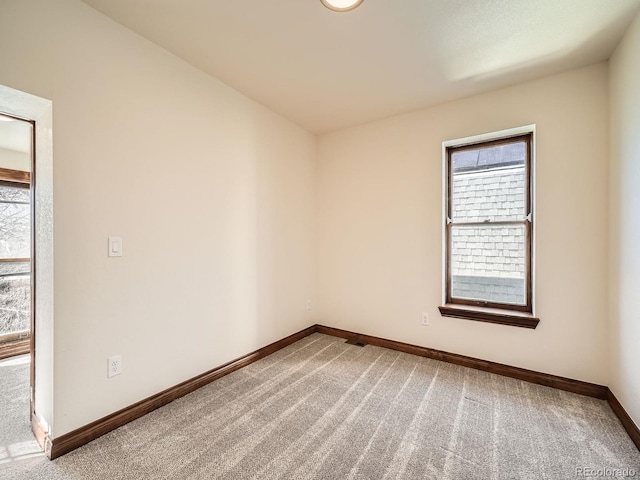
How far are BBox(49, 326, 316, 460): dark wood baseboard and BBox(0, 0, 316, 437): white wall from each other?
0.05 metres

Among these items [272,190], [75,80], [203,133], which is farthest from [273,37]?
[272,190]

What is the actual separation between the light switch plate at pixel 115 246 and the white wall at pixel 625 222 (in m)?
3.23

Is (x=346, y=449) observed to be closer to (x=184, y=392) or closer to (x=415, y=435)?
(x=415, y=435)

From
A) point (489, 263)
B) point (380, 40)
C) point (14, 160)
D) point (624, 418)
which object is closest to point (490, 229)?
point (489, 263)

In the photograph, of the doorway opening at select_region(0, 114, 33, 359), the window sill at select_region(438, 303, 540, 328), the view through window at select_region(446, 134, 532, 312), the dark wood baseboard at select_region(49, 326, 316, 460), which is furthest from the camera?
the doorway opening at select_region(0, 114, 33, 359)

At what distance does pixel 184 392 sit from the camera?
219 centimetres

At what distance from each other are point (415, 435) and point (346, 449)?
0.46 meters

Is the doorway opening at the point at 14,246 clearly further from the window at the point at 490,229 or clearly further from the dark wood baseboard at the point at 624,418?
the dark wood baseboard at the point at 624,418

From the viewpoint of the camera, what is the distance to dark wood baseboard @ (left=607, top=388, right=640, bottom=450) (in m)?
1.66

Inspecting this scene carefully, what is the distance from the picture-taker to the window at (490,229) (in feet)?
8.29

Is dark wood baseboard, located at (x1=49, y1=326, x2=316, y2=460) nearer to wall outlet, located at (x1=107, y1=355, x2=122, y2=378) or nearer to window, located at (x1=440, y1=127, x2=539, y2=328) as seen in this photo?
wall outlet, located at (x1=107, y1=355, x2=122, y2=378)

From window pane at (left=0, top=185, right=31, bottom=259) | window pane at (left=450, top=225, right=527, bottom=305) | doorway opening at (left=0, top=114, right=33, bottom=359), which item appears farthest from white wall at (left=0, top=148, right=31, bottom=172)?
window pane at (left=450, top=225, right=527, bottom=305)

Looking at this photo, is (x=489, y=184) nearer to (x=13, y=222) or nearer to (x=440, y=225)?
(x=440, y=225)

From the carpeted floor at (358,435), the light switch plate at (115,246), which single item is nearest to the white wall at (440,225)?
the carpeted floor at (358,435)
